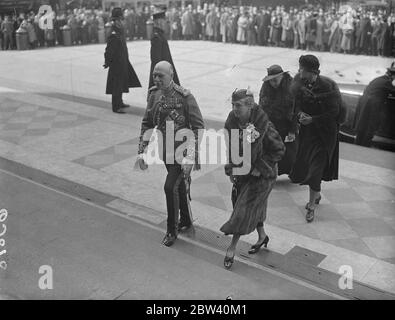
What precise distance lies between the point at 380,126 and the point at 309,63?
3310 millimetres

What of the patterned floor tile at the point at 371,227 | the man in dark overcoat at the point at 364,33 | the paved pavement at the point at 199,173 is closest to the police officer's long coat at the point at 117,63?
the paved pavement at the point at 199,173

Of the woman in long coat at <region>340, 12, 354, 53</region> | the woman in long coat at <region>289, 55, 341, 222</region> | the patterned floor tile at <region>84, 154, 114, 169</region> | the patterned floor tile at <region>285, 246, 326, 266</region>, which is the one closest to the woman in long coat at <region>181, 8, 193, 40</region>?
the woman in long coat at <region>340, 12, 354, 53</region>

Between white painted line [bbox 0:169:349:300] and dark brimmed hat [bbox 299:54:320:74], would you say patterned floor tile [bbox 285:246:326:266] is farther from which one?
dark brimmed hat [bbox 299:54:320:74]

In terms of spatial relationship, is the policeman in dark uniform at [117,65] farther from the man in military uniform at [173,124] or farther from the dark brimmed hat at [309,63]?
the dark brimmed hat at [309,63]

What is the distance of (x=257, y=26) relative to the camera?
2109 cm

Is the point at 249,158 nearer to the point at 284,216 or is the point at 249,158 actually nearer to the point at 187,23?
the point at 284,216

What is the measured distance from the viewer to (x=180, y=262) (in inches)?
185

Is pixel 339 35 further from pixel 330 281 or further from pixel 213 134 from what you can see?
pixel 330 281

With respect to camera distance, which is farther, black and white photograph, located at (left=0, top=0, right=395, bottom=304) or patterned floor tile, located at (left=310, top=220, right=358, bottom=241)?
patterned floor tile, located at (left=310, top=220, right=358, bottom=241)

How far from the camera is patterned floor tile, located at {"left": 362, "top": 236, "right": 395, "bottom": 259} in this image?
485cm

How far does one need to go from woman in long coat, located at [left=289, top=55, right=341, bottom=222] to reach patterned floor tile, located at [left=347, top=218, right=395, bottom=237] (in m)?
0.48

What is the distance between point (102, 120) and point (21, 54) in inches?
419

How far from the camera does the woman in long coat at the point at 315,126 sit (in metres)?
5.28
